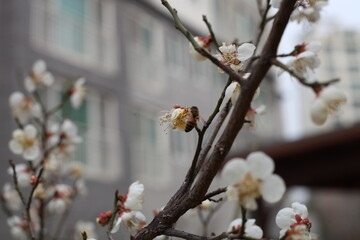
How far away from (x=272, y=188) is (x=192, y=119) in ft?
0.75

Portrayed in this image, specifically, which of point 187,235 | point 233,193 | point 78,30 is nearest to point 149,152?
point 78,30

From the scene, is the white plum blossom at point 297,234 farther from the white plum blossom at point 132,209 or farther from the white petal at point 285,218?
the white plum blossom at point 132,209

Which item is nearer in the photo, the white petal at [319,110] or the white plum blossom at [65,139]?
the white petal at [319,110]

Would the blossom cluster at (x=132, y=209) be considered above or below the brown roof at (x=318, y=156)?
below

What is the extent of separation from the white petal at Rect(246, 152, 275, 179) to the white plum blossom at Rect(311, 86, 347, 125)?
10 centimetres

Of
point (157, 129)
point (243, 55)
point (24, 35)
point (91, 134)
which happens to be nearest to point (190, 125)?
point (243, 55)

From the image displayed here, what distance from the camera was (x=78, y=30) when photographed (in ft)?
26.2

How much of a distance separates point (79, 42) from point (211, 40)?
7125 millimetres

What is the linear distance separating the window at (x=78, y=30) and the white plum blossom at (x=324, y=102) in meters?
6.52

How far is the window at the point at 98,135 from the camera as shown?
7.63 metres

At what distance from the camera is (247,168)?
702 mm

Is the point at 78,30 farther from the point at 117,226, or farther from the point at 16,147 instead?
the point at 117,226

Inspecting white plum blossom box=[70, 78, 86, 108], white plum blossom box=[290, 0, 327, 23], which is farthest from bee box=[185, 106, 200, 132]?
white plum blossom box=[70, 78, 86, 108]

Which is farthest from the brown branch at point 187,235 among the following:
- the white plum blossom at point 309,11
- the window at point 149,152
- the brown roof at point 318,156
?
the window at point 149,152
